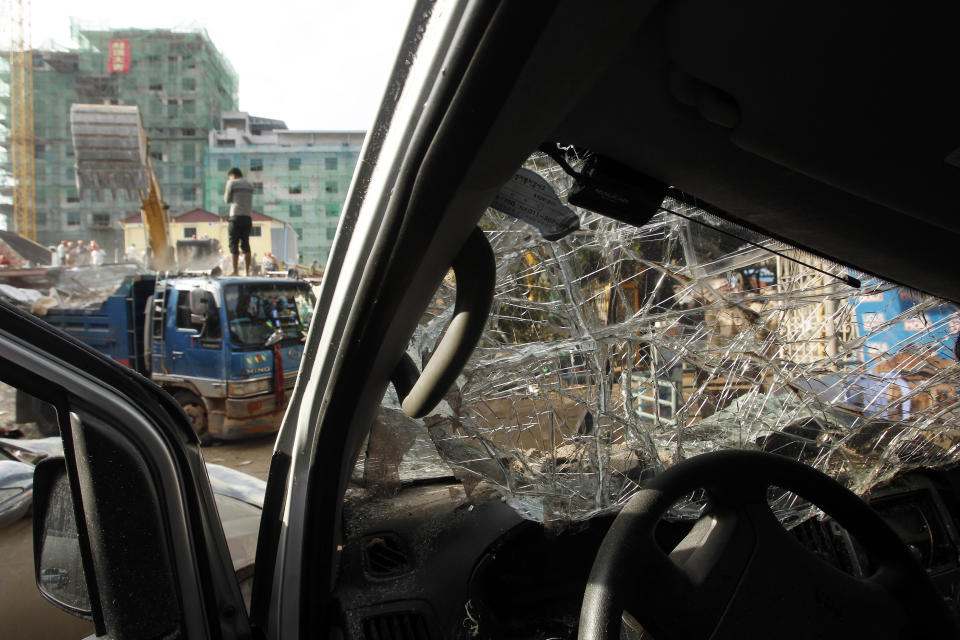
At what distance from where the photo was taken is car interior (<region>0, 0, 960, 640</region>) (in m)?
0.79

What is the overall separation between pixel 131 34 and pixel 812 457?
215 ft

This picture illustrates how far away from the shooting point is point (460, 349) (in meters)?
1.05

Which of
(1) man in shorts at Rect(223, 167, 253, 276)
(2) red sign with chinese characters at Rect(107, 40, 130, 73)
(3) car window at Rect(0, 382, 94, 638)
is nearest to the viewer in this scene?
(3) car window at Rect(0, 382, 94, 638)

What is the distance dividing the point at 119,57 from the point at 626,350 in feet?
208

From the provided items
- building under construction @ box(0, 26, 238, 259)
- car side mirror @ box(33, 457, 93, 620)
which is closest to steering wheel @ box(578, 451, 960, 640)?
car side mirror @ box(33, 457, 93, 620)

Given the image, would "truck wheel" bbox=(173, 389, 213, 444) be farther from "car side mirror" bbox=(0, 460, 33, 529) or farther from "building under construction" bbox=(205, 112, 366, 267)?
"building under construction" bbox=(205, 112, 366, 267)

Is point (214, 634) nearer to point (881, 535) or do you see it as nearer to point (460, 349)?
point (460, 349)

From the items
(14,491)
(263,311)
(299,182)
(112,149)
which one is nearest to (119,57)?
(299,182)

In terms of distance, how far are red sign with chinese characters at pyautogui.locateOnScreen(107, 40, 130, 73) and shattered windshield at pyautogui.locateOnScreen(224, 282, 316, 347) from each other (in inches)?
2188

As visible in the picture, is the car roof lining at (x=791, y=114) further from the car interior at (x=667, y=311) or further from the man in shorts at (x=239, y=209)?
the man in shorts at (x=239, y=209)

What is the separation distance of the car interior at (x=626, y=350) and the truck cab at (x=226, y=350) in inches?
236

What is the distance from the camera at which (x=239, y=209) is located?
10.5 m

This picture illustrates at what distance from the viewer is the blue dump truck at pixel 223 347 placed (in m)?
7.28

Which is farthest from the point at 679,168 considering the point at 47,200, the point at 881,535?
the point at 47,200
